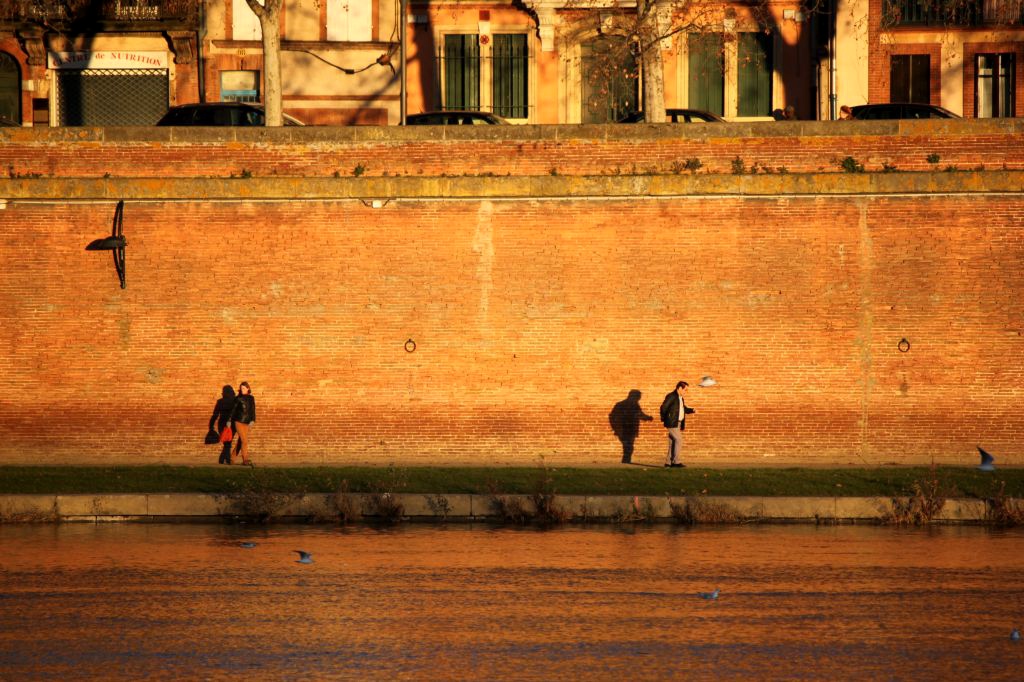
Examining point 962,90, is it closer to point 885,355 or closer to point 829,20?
point 829,20

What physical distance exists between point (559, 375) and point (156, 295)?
6.60 m

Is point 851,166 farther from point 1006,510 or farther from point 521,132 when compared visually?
point 1006,510

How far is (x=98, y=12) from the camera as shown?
36.7 meters

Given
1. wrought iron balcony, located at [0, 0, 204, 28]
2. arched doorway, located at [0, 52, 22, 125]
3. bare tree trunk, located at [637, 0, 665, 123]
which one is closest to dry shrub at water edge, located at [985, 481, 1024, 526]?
bare tree trunk, located at [637, 0, 665, 123]

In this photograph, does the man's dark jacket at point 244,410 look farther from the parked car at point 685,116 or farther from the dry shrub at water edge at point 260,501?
the parked car at point 685,116

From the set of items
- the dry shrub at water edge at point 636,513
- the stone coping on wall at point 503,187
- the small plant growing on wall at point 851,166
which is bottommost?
the dry shrub at water edge at point 636,513

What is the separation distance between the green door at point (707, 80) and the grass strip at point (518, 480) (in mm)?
18798

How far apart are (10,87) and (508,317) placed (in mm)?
21758

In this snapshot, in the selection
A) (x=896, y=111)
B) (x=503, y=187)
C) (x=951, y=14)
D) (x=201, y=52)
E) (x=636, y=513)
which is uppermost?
(x=951, y=14)

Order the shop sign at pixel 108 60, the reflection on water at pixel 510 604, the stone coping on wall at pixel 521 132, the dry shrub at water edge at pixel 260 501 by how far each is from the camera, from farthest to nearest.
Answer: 1. the shop sign at pixel 108 60
2. the stone coping on wall at pixel 521 132
3. the dry shrub at water edge at pixel 260 501
4. the reflection on water at pixel 510 604

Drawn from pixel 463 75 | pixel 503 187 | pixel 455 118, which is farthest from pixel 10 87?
pixel 503 187

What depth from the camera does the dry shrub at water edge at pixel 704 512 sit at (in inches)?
695

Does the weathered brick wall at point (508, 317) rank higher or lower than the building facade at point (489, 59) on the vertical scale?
lower

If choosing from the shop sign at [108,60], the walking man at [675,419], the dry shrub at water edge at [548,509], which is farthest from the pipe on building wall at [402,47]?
the dry shrub at water edge at [548,509]
